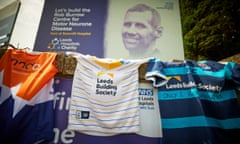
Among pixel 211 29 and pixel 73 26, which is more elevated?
pixel 211 29

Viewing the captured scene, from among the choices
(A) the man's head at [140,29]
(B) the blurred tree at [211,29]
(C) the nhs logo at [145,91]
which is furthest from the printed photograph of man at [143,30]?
(B) the blurred tree at [211,29]

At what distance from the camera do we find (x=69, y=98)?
3.21 feet

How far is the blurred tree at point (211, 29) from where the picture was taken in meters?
2.08

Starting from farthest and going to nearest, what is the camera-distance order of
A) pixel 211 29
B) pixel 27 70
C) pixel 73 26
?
1. pixel 211 29
2. pixel 73 26
3. pixel 27 70

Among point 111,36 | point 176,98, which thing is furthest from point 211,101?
point 111,36

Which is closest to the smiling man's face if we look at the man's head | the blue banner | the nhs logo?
the man's head

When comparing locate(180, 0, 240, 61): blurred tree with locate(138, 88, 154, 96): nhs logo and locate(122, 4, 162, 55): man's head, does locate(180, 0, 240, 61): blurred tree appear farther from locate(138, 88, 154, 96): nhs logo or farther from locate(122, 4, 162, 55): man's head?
locate(138, 88, 154, 96): nhs logo

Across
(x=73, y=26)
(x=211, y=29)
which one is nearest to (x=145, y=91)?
(x=73, y=26)

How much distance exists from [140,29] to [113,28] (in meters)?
0.28

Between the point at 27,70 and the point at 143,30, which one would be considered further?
the point at 143,30

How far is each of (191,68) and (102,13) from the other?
1.14 meters

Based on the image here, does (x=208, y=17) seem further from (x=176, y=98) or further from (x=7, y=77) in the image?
(x=7, y=77)

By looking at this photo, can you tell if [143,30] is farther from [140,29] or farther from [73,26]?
[73,26]

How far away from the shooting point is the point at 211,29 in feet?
7.14
